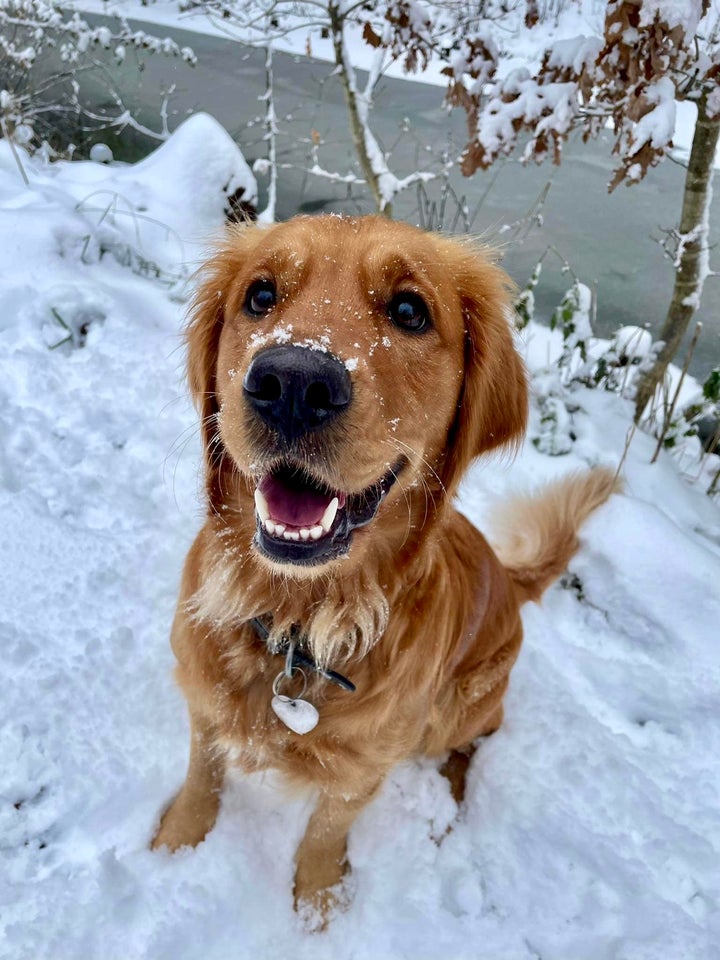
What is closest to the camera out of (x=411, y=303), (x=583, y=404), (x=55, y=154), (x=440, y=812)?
(x=411, y=303)

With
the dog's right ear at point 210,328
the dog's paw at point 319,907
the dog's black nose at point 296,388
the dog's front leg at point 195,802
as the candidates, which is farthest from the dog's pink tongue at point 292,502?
the dog's paw at point 319,907

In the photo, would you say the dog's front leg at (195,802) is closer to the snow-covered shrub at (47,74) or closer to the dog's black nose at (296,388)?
the dog's black nose at (296,388)

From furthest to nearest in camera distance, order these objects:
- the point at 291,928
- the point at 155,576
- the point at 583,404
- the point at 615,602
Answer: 1. the point at 583,404
2. the point at 615,602
3. the point at 155,576
4. the point at 291,928

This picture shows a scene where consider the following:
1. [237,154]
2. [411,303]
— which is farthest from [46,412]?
[237,154]

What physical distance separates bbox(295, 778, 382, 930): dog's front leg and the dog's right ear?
98 centimetres

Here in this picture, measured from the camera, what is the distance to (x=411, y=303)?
5.37ft

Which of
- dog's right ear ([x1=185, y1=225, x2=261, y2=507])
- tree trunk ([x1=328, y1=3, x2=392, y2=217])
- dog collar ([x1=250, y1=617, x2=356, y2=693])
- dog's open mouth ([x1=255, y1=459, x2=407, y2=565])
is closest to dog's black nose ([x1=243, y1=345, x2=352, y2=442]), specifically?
dog's open mouth ([x1=255, y1=459, x2=407, y2=565])

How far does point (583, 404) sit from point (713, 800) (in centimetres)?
227

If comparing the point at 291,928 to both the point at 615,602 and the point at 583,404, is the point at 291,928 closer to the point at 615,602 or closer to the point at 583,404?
the point at 615,602

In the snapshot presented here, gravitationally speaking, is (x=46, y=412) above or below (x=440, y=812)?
above

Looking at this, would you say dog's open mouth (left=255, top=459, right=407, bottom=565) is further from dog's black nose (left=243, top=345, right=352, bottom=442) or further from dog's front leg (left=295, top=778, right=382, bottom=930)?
dog's front leg (left=295, top=778, right=382, bottom=930)

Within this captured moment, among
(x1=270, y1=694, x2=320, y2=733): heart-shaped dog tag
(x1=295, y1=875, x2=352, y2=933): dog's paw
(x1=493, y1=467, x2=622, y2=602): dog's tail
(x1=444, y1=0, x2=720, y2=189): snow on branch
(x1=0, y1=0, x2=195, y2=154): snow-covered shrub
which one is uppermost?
(x1=444, y1=0, x2=720, y2=189): snow on branch

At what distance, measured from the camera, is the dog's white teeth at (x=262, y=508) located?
1.45 metres

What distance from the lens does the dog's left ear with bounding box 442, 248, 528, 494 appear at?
1822mm
